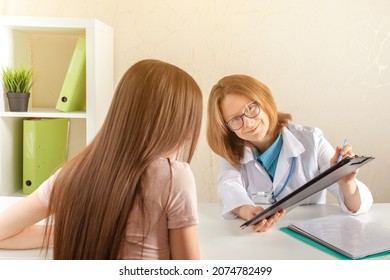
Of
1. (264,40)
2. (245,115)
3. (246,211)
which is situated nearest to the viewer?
(246,211)

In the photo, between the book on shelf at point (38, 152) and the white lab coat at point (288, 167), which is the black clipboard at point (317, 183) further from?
the book on shelf at point (38, 152)

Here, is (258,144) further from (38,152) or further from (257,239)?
(38,152)

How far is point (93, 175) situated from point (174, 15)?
35.1 inches

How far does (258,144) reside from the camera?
113cm

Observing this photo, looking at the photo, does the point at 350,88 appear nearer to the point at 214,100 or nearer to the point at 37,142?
the point at 214,100

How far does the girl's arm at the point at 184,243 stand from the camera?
0.61 metres

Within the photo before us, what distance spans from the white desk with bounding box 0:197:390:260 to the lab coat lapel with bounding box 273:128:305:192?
0.51 ft

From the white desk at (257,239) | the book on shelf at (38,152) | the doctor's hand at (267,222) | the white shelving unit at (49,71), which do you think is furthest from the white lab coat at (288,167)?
the book on shelf at (38,152)

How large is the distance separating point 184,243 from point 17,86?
0.84 m

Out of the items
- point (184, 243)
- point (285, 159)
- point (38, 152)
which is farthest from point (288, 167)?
point (38, 152)

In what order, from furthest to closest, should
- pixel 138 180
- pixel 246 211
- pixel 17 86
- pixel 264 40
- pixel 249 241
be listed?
pixel 264 40, pixel 17 86, pixel 246 211, pixel 249 241, pixel 138 180

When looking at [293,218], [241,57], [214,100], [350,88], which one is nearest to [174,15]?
[241,57]

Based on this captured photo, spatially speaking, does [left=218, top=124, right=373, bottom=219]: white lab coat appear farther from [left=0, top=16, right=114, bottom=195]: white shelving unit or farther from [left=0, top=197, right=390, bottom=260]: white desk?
[left=0, top=16, right=114, bottom=195]: white shelving unit

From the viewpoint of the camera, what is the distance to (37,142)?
4.37ft
